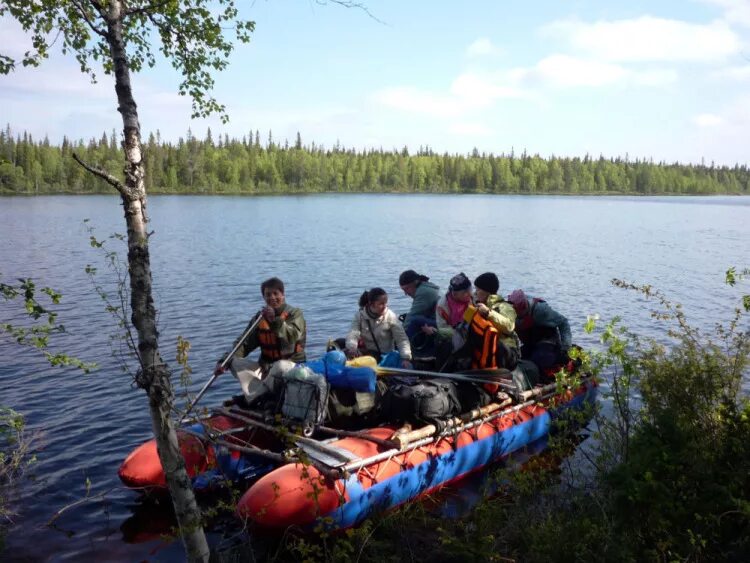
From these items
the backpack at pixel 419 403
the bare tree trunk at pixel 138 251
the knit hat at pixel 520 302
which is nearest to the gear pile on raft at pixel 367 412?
the backpack at pixel 419 403

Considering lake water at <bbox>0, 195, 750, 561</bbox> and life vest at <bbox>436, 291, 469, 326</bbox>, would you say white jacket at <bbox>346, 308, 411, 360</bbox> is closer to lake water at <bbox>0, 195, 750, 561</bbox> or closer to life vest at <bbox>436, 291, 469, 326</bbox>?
life vest at <bbox>436, 291, 469, 326</bbox>

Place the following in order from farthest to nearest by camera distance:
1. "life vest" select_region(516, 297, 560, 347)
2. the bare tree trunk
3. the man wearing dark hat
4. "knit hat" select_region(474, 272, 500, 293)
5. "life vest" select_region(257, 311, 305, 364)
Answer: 1. the man wearing dark hat
2. "life vest" select_region(516, 297, 560, 347)
3. "knit hat" select_region(474, 272, 500, 293)
4. "life vest" select_region(257, 311, 305, 364)
5. the bare tree trunk

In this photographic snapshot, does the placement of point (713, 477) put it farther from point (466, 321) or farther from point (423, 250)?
point (423, 250)

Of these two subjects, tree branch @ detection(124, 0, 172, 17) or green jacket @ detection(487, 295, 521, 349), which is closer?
tree branch @ detection(124, 0, 172, 17)

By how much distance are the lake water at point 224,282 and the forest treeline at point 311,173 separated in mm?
55515

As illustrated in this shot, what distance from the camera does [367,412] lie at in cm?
822

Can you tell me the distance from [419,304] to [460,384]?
2489 mm

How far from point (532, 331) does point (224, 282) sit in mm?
15444

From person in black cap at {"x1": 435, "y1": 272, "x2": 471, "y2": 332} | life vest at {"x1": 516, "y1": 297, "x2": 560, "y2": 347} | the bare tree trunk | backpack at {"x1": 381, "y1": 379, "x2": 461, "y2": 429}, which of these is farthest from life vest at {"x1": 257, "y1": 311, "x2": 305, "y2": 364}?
the bare tree trunk

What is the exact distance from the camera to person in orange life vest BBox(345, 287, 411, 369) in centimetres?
904

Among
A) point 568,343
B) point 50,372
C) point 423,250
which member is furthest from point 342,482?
point 423,250

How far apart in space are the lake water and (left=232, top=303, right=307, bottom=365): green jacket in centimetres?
246

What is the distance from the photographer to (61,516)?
775 centimetres

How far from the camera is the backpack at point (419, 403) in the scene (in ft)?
25.6
